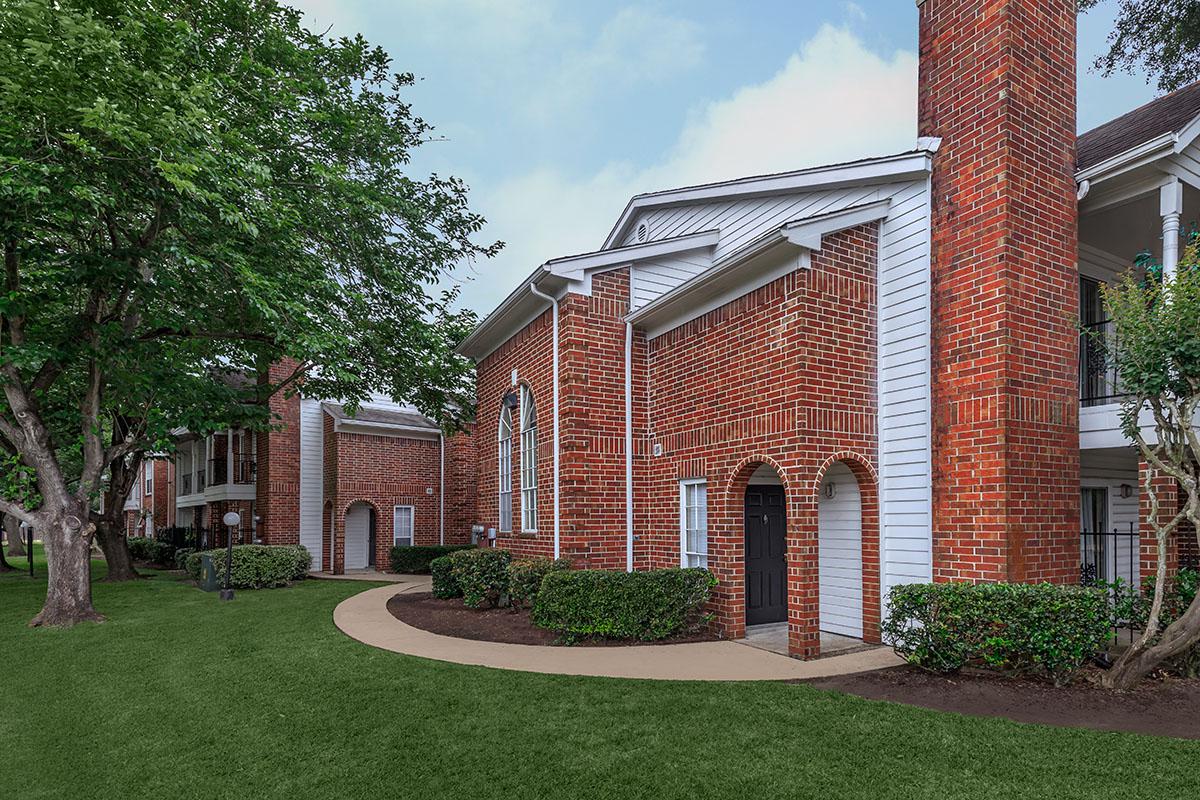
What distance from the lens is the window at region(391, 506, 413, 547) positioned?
21266 millimetres

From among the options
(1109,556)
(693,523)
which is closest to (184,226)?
(693,523)

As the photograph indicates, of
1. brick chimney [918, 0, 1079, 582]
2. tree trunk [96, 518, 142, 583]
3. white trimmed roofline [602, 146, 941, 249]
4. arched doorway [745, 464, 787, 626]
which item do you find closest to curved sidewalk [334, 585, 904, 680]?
arched doorway [745, 464, 787, 626]

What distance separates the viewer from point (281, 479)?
68.6 feet

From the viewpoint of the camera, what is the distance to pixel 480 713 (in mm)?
5793

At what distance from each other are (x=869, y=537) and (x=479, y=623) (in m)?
→ 5.73

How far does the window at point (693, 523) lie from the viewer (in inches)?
379

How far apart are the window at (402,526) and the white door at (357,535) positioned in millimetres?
1537

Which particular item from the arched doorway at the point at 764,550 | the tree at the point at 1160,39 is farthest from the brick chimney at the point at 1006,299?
the tree at the point at 1160,39

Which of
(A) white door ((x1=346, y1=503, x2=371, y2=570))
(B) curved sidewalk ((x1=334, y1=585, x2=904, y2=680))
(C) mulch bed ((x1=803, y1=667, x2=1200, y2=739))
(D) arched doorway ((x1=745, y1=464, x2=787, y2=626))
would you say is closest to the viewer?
(C) mulch bed ((x1=803, y1=667, x2=1200, y2=739))

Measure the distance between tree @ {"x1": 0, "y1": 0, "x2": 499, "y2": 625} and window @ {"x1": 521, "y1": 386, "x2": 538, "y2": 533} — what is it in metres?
2.50

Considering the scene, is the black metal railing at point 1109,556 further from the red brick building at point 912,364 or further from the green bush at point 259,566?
the green bush at point 259,566

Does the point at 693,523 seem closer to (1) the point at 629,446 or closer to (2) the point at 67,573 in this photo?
(1) the point at 629,446

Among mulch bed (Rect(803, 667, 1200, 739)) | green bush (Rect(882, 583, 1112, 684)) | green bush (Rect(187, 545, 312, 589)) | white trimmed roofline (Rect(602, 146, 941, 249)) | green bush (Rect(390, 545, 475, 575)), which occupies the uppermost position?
white trimmed roofline (Rect(602, 146, 941, 249))

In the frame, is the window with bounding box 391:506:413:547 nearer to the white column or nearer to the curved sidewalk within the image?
the curved sidewalk
